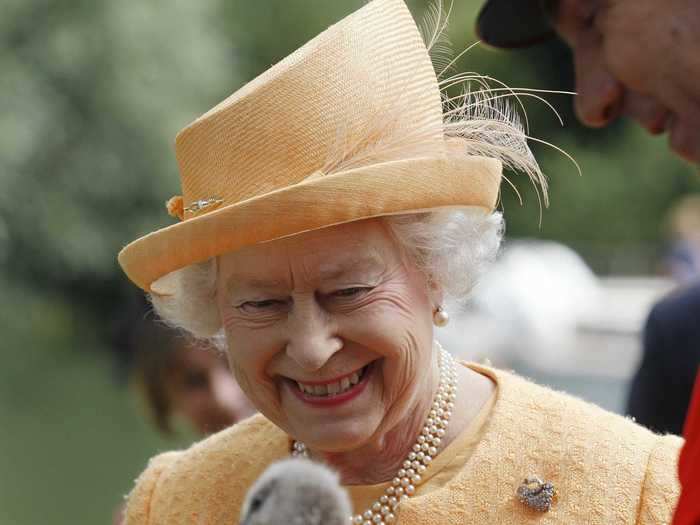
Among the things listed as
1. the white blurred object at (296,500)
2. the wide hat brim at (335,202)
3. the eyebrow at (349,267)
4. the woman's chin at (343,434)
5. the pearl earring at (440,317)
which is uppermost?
the white blurred object at (296,500)

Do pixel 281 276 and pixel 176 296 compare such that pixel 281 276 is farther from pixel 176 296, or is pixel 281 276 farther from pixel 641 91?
pixel 641 91

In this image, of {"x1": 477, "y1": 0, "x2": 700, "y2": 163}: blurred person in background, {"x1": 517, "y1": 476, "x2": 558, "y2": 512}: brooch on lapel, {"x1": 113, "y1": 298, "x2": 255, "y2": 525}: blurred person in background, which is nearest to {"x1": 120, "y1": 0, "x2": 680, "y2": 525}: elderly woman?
{"x1": 517, "y1": 476, "x2": 558, "y2": 512}: brooch on lapel

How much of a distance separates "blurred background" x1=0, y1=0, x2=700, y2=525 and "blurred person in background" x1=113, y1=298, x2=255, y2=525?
4.10 meters

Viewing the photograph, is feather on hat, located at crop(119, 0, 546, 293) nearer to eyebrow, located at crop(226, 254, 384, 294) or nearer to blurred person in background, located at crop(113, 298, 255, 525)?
eyebrow, located at crop(226, 254, 384, 294)

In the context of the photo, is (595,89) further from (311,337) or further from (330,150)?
(311,337)

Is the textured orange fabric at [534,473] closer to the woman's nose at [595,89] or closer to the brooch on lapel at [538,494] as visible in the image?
the brooch on lapel at [538,494]

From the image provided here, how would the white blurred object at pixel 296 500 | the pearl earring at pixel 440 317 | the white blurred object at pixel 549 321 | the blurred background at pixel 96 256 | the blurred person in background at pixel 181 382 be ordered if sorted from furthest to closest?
the blurred background at pixel 96 256 → the white blurred object at pixel 549 321 → the blurred person in background at pixel 181 382 → the pearl earring at pixel 440 317 → the white blurred object at pixel 296 500

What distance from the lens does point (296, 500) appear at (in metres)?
1.73

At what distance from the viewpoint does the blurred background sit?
1092cm

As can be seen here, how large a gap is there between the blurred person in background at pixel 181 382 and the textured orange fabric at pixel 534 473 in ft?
5.20

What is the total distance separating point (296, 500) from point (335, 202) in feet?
3.36

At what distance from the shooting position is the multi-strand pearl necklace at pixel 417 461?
2959 mm

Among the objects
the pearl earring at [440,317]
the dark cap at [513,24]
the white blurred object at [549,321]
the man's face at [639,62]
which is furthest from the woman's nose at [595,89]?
the white blurred object at [549,321]

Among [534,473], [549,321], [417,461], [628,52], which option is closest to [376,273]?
[417,461]
